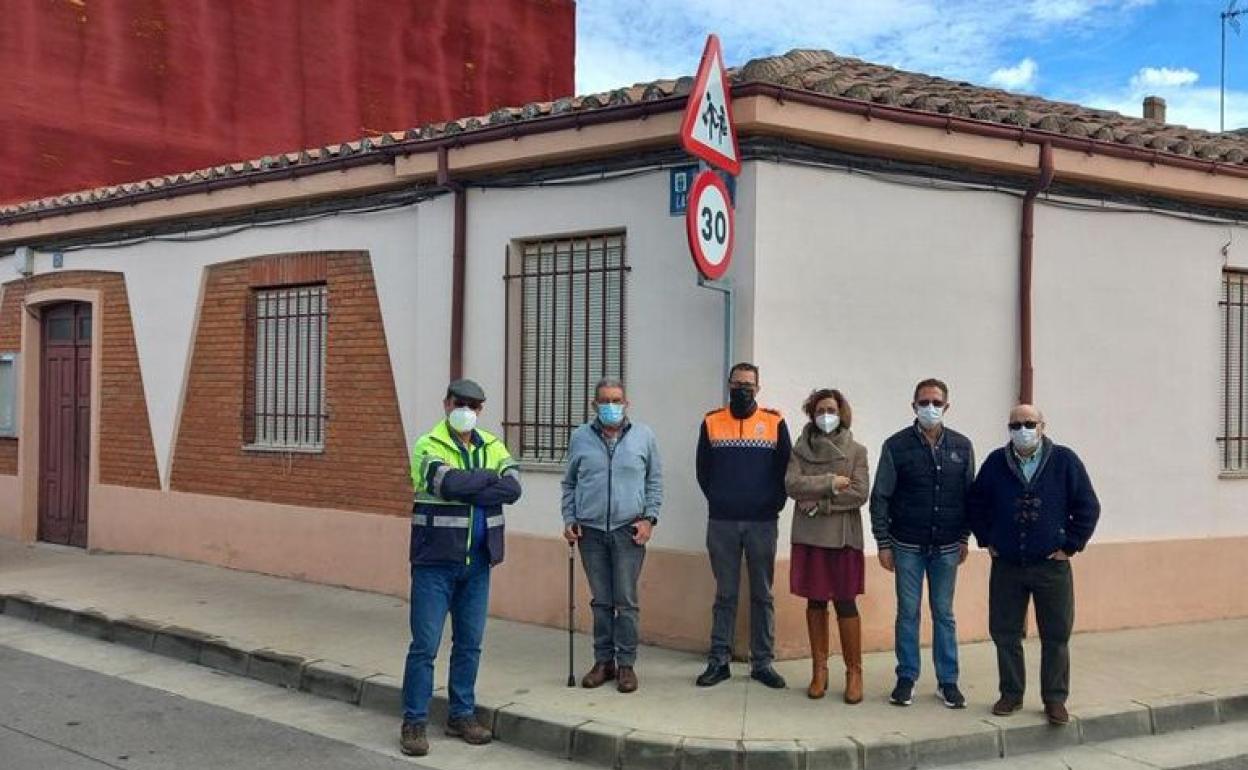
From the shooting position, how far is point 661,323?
7344mm

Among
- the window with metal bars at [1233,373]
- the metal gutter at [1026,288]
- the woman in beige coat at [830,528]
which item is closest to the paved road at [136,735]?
the woman in beige coat at [830,528]

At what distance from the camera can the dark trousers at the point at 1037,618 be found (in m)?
5.88

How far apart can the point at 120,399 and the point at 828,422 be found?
26.2ft

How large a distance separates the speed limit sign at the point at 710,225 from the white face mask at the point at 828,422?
974 mm

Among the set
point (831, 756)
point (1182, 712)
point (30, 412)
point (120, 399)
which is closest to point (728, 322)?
point (831, 756)

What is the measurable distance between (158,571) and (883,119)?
7.34 metres

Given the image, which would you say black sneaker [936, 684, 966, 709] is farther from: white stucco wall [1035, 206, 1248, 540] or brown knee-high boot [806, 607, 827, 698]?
white stucco wall [1035, 206, 1248, 540]

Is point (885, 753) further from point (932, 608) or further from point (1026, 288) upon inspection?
point (1026, 288)

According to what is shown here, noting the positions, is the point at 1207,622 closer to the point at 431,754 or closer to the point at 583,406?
the point at 583,406

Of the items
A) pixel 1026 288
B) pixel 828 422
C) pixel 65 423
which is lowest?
pixel 65 423

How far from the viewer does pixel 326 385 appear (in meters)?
9.52

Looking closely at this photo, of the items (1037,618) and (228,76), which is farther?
(228,76)

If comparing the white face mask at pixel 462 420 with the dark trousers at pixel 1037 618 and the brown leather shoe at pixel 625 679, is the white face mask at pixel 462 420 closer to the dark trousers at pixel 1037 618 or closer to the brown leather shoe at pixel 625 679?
the brown leather shoe at pixel 625 679

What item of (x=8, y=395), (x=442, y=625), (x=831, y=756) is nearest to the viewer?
(x=831, y=756)
